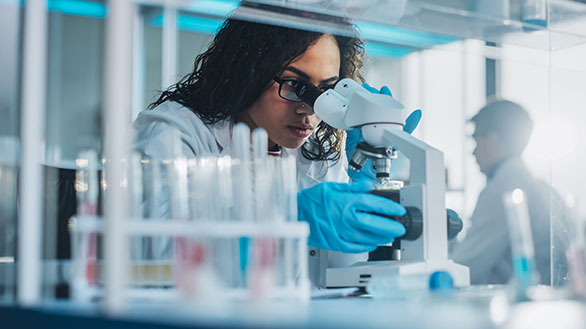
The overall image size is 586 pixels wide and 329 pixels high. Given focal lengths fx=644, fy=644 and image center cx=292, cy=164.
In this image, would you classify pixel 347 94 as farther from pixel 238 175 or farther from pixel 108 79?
pixel 108 79

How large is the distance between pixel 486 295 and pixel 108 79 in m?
0.72

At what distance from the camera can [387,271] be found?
4.48 ft

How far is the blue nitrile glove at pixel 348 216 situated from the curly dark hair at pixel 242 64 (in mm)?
614

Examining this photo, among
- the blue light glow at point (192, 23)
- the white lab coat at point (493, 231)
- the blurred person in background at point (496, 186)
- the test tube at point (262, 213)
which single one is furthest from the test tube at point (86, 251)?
the blue light glow at point (192, 23)

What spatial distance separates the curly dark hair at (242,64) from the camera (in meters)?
1.99

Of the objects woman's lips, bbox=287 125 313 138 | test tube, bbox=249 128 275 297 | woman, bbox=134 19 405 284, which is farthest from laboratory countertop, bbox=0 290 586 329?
woman's lips, bbox=287 125 313 138

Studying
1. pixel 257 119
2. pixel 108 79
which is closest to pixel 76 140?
pixel 257 119

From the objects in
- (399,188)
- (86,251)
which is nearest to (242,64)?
(399,188)

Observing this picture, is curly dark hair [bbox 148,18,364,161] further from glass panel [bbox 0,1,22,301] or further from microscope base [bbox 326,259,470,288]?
glass panel [bbox 0,1,22,301]

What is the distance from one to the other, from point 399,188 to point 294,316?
2.72ft

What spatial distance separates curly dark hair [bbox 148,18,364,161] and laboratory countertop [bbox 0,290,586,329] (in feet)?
3.92

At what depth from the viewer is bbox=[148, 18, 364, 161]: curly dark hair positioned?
1.99m

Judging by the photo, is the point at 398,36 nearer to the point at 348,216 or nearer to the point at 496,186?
the point at 348,216

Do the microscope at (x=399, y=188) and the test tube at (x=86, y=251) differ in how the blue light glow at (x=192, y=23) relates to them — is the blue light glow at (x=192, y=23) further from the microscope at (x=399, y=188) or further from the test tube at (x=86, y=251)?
the test tube at (x=86, y=251)
